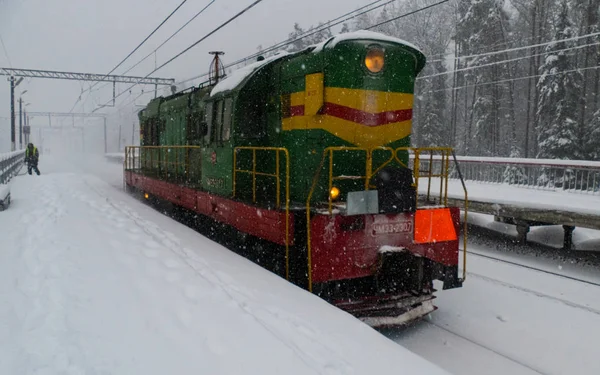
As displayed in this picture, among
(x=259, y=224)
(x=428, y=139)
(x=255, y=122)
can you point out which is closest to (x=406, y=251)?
(x=259, y=224)

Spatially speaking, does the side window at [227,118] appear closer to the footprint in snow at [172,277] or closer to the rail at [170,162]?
the rail at [170,162]

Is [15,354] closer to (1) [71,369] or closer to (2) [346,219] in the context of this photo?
(1) [71,369]

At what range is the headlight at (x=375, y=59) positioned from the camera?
5.57 metres

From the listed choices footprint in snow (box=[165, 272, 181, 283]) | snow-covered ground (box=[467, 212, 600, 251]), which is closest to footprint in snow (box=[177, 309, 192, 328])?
footprint in snow (box=[165, 272, 181, 283])

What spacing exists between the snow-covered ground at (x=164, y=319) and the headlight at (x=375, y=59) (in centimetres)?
286

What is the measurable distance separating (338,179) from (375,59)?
1.60 metres

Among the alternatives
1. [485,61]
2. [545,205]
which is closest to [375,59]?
[545,205]

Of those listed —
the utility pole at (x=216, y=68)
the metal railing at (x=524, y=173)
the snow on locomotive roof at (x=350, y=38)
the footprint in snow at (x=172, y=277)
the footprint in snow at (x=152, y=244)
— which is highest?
the utility pole at (x=216, y=68)

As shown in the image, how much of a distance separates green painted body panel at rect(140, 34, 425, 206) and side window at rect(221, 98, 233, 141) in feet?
0.30

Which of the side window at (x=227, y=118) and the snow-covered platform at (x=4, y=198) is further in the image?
the snow-covered platform at (x=4, y=198)

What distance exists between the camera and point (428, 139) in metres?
30.2

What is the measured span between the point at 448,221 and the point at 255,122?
3.14 metres

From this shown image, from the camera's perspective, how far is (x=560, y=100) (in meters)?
24.2

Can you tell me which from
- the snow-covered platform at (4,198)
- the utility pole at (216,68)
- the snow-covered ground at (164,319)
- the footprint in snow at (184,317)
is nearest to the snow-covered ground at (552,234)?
the snow-covered ground at (164,319)
